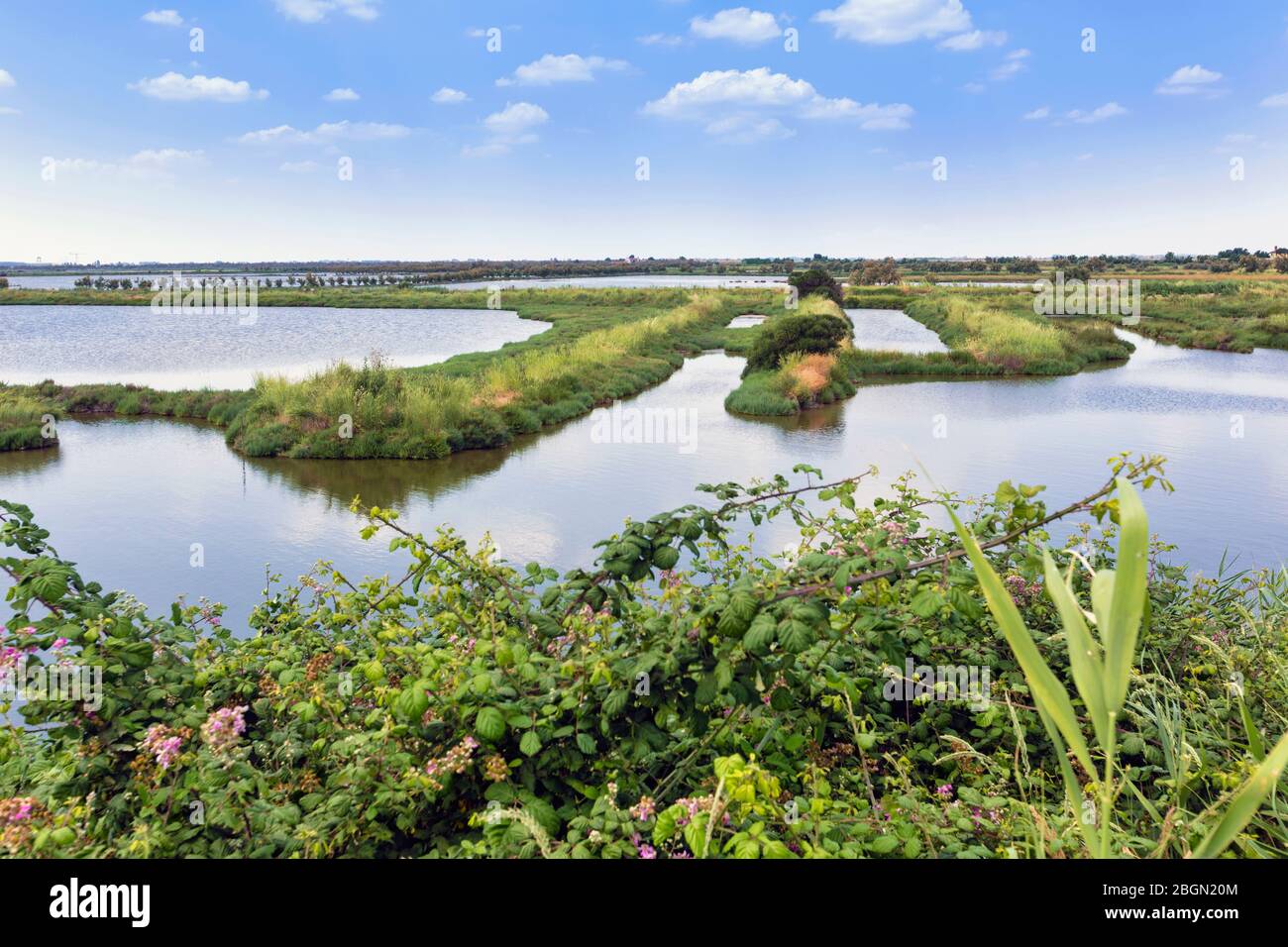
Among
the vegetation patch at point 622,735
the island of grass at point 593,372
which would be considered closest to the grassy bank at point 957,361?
the island of grass at point 593,372

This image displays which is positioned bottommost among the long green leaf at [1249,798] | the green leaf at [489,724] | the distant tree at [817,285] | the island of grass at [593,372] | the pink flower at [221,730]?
the pink flower at [221,730]

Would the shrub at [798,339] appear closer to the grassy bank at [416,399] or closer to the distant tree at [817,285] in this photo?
the grassy bank at [416,399]

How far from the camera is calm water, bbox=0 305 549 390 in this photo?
89.2 ft

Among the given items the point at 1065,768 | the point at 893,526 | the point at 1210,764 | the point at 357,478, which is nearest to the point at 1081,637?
the point at 1065,768

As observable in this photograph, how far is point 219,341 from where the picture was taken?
37406 mm

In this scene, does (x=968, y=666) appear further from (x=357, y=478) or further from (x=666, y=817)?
(x=357, y=478)

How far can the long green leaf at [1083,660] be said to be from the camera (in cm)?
126

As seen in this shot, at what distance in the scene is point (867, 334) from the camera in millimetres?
39750

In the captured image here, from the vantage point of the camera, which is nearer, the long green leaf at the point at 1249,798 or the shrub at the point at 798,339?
the long green leaf at the point at 1249,798

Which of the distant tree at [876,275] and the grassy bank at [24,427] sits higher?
the distant tree at [876,275]

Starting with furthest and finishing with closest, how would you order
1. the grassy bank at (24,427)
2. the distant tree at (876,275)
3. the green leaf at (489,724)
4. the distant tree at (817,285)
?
the distant tree at (876,275) → the distant tree at (817,285) → the grassy bank at (24,427) → the green leaf at (489,724)

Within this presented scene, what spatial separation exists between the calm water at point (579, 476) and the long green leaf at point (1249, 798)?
6790 mm

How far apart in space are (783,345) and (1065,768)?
82.2 feet

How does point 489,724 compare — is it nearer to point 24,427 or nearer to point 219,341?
point 24,427
